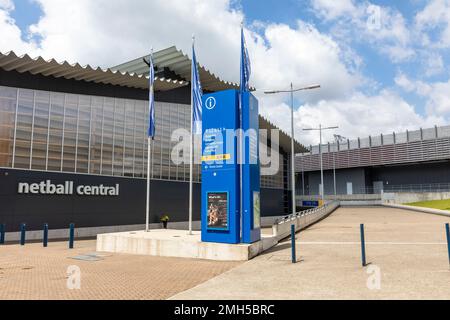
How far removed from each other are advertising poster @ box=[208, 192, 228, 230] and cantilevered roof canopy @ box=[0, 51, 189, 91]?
52.3 feet

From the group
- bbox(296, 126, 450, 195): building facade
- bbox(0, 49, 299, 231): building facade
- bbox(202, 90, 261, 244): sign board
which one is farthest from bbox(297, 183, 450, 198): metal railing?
bbox(202, 90, 261, 244): sign board

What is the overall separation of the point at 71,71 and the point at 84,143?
519 centimetres

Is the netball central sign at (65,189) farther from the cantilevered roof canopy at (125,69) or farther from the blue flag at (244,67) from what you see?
the blue flag at (244,67)

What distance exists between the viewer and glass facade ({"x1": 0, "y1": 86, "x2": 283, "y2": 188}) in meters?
23.8

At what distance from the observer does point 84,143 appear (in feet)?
88.4

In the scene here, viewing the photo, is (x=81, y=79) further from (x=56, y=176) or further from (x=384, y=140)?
(x=384, y=140)

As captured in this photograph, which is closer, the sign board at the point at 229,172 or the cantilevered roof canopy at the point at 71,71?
the sign board at the point at 229,172

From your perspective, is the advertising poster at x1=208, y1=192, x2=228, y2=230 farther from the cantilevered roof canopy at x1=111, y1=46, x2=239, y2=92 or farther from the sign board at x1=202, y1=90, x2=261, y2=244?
the cantilevered roof canopy at x1=111, y1=46, x2=239, y2=92

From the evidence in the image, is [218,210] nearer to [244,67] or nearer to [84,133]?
[244,67]

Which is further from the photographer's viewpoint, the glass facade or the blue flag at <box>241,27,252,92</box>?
the glass facade

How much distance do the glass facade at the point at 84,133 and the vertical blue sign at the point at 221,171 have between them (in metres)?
15.1

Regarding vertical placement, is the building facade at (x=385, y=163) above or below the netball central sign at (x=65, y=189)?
above

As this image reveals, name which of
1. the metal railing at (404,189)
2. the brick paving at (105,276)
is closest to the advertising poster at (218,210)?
the brick paving at (105,276)

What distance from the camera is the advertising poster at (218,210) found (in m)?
14.0
